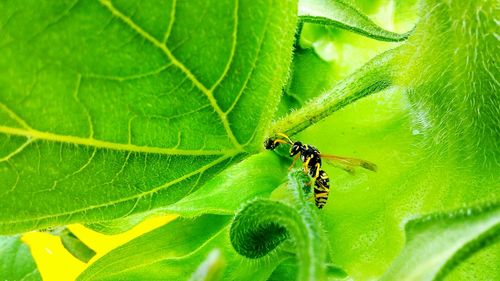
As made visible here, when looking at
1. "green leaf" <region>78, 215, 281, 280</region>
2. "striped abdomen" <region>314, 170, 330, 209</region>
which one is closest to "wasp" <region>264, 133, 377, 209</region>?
"striped abdomen" <region>314, 170, 330, 209</region>

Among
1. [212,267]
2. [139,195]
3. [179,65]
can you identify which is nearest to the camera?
[212,267]

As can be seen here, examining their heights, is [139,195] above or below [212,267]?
above

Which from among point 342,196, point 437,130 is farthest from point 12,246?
point 437,130

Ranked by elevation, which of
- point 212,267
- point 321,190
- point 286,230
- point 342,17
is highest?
point 342,17

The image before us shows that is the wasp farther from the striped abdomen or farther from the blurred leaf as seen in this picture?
the blurred leaf

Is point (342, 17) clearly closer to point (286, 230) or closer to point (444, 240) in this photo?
point (286, 230)

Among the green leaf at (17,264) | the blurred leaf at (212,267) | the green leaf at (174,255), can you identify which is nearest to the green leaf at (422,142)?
the green leaf at (174,255)

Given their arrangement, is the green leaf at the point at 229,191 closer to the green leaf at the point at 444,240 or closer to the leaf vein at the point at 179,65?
the leaf vein at the point at 179,65

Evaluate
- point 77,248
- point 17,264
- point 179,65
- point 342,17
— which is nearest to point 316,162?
point 342,17

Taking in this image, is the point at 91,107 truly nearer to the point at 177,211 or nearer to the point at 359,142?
the point at 177,211
